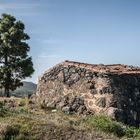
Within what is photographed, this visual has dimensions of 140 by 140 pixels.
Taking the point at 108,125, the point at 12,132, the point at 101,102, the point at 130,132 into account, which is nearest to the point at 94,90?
the point at 101,102

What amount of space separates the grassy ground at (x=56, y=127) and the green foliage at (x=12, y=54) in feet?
76.9

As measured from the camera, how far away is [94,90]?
69.2 feet

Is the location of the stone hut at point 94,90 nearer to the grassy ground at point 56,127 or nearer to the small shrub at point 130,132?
the grassy ground at point 56,127

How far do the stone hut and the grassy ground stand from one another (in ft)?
3.91

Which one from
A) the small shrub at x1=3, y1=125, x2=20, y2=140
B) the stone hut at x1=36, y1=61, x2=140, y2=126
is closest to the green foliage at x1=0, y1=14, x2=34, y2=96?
the stone hut at x1=36, y1=61, x2=140, y2=126

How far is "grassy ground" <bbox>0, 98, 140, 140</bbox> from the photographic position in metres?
16.2

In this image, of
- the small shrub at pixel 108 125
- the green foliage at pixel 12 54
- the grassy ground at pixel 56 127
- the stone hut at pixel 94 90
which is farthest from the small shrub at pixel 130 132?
the green foliage at pixel 12 54

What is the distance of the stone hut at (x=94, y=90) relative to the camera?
67.1 ft

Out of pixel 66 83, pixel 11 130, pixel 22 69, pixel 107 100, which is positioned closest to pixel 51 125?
pixel 11 130

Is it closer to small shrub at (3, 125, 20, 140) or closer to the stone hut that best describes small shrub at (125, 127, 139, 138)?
the stone hut

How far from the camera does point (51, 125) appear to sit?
1691 cm

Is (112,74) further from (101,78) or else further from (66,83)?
(66,83)

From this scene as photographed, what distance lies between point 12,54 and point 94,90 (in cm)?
2446

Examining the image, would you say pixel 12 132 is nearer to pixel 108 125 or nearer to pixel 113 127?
pixel 108 125
